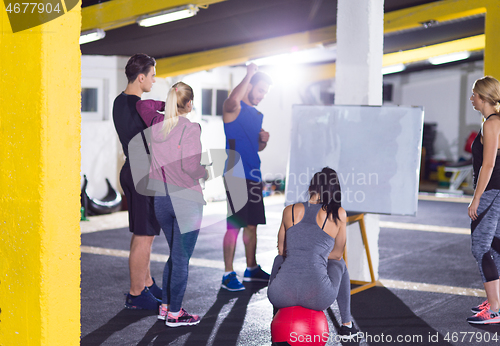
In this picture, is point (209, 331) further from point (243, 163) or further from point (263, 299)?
point (243, 163)

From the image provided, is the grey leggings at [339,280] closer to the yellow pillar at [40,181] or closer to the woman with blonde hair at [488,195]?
the woman with blonde hair at [488,195]

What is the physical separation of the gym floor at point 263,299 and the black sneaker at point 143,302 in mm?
68

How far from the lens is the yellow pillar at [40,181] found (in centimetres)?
210

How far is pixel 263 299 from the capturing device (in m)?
3.89

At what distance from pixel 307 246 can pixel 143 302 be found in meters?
1.47

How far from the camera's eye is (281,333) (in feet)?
8.45

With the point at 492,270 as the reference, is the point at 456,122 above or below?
above

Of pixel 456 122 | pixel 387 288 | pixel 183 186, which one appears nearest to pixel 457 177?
pixel 456 122

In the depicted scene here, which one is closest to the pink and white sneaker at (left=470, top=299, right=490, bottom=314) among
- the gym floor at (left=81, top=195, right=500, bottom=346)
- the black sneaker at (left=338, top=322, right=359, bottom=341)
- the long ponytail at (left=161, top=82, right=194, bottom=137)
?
the gym floor at (left=81, top=195, right=500, bottom=346)

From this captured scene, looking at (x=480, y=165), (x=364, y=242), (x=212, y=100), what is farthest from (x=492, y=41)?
(x=212, y=100)

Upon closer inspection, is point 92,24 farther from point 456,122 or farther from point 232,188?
point 456,122

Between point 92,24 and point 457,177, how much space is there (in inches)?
379

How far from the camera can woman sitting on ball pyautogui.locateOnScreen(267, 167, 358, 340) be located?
8.60ft

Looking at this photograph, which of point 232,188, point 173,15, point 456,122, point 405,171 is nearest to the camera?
point 405,171
